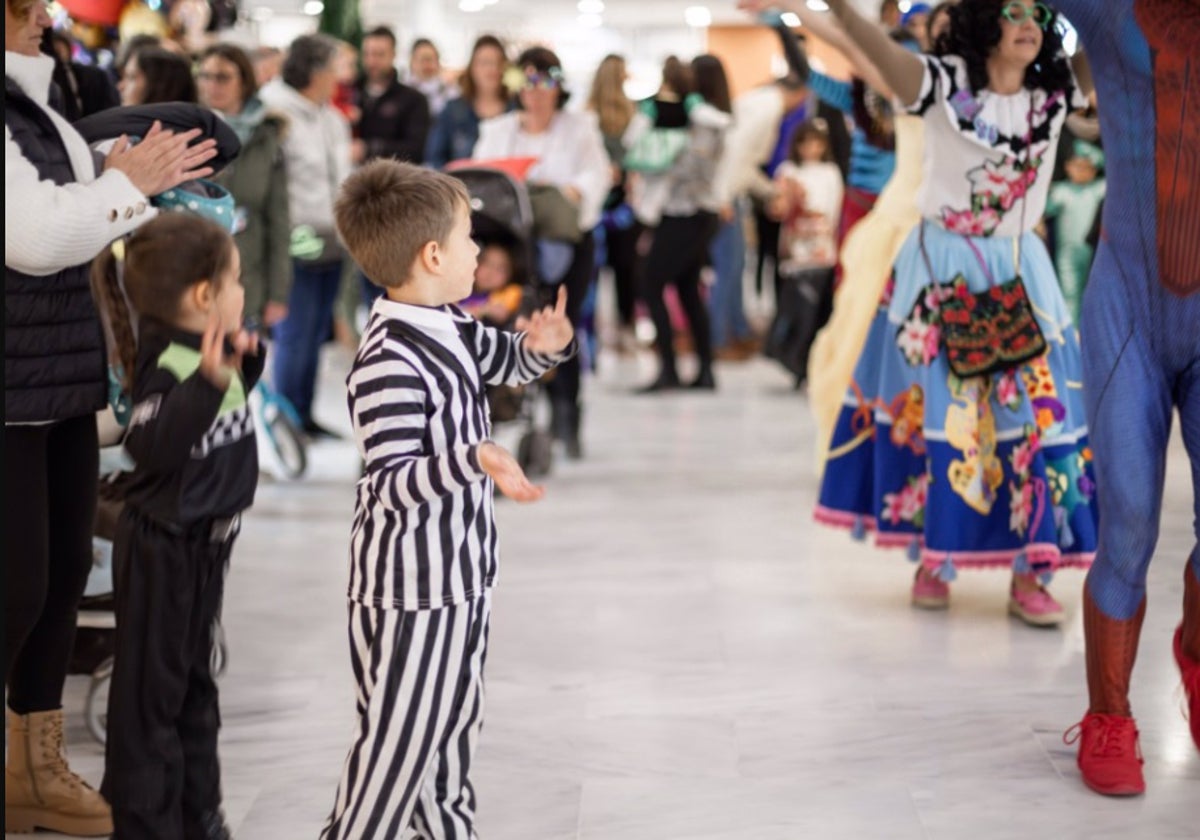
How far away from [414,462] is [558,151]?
15.6 ft

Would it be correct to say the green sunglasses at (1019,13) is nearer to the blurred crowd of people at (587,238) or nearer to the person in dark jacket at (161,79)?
the blurred crowd of people at (587,238)

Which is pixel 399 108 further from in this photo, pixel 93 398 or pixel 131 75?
pixel 93 398

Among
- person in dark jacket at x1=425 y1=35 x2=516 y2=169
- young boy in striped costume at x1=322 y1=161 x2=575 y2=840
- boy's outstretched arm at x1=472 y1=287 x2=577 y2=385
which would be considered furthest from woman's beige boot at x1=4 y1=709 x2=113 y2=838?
person in dark jacket at x1=425 y1=35 x2=516 y2=169

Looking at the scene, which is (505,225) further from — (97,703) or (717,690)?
(97,703)

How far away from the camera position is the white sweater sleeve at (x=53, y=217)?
277 centimetres

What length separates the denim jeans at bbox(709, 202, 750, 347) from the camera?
1124cm

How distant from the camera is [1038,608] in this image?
4.64 m

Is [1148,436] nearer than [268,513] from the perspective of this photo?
Yes

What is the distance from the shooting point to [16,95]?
2883mm

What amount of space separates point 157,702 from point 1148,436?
1.85 meters

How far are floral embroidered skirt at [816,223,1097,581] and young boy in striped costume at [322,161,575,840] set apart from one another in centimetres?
217

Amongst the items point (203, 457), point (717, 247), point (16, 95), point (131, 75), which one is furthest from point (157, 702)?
point (717, 247)

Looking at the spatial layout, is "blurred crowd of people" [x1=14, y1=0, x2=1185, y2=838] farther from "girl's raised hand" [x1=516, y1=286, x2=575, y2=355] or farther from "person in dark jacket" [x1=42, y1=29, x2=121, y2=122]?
"girl's raised hand" [x1=516, y1=286, x2=575, y2=355]

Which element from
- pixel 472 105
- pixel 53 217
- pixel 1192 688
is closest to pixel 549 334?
pixel 53 217
